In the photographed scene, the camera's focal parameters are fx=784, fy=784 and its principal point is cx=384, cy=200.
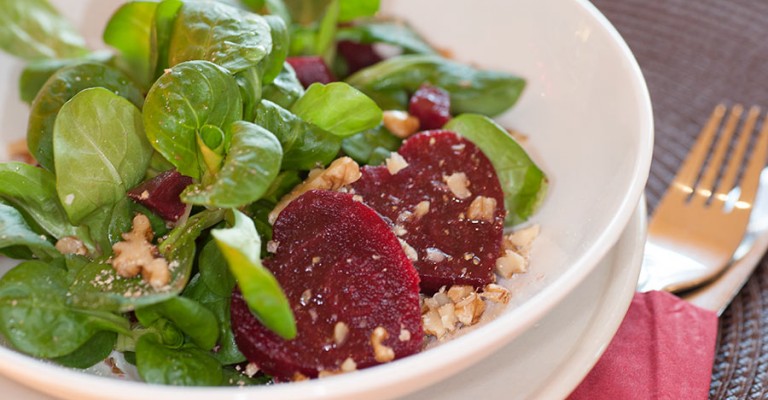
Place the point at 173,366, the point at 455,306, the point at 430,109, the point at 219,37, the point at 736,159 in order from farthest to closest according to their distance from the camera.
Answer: the point at 736,159
the point at 430,109
the point at 219,37
the point at 455,306
the point at 173,366

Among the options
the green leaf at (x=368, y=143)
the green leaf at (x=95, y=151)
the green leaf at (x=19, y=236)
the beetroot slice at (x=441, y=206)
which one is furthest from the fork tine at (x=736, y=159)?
the green leaf at (x=19, y=236)

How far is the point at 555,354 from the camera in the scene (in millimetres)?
1056

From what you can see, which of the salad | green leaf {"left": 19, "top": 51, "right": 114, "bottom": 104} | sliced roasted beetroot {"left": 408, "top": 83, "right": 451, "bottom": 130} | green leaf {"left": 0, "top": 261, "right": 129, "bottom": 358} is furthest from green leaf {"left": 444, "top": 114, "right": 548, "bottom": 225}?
green leaf {"left": 19, "top": 51, "right": 114, "bottom": 104}

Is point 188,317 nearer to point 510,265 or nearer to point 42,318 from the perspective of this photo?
point 42,318

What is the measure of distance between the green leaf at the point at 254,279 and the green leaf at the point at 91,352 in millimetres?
247

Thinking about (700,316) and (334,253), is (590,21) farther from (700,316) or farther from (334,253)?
(334,253)

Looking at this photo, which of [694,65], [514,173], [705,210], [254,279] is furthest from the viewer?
[694,65]

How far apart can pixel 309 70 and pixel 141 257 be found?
558mm

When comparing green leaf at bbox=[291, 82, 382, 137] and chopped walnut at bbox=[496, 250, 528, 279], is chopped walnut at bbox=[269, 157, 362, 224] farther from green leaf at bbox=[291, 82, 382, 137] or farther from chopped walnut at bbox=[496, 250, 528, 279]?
chopped walnut at bbox=[496, 250, 528, 279]

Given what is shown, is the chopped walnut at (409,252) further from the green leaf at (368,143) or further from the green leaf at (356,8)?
the green leaf at (356,8)

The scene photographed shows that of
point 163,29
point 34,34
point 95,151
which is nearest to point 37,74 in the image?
point 34,34

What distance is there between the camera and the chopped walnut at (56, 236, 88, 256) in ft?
3.67

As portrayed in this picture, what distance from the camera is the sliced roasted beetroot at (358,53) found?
1.68 metres

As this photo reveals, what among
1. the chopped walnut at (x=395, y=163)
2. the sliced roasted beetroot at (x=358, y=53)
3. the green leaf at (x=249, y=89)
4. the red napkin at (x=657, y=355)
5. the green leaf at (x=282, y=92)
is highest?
the green leaf at (x=249, y=89)
